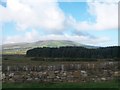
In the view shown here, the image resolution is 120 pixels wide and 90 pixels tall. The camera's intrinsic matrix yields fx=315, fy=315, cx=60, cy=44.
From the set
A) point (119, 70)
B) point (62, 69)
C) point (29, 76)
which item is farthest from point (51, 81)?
point (119, 70)

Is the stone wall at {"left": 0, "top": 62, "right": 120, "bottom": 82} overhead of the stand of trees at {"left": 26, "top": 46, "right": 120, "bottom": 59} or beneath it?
beneath

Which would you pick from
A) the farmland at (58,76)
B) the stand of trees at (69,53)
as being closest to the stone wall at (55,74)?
the farmland at (58,76)

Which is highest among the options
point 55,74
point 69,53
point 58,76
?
point 69,53

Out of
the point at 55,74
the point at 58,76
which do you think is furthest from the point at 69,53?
the point at 58,76

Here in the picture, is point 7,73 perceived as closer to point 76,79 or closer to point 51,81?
point 51,81

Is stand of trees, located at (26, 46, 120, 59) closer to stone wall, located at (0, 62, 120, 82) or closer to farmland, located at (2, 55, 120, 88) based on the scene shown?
stone wall, located at (0, 62, 120, 82)

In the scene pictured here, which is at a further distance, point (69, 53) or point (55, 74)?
point (69, 53)

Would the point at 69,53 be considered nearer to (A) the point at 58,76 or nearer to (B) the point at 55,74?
(B) the point at 55,74

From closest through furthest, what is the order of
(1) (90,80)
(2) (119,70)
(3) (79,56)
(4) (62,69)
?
(1) (90,80) → (4) (62,69) → (2) (119,70) → (3) (79,56)

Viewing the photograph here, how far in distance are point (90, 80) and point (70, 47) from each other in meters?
35.2

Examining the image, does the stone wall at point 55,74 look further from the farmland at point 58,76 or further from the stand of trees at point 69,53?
the stand of trees at point 69,53

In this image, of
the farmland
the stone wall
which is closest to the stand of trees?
the stone wall

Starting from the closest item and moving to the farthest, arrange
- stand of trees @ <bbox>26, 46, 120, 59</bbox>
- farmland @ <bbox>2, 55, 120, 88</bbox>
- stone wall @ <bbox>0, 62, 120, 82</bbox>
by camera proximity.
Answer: farmland @ <bbox>2, 55, 120, 88</bbox> < stone wall @ <bbox>0, 62, 120, 82</bbox> < stand of trees @ <bbox>26, 46, 120, 59</bbox>

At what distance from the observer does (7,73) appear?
29.1m
